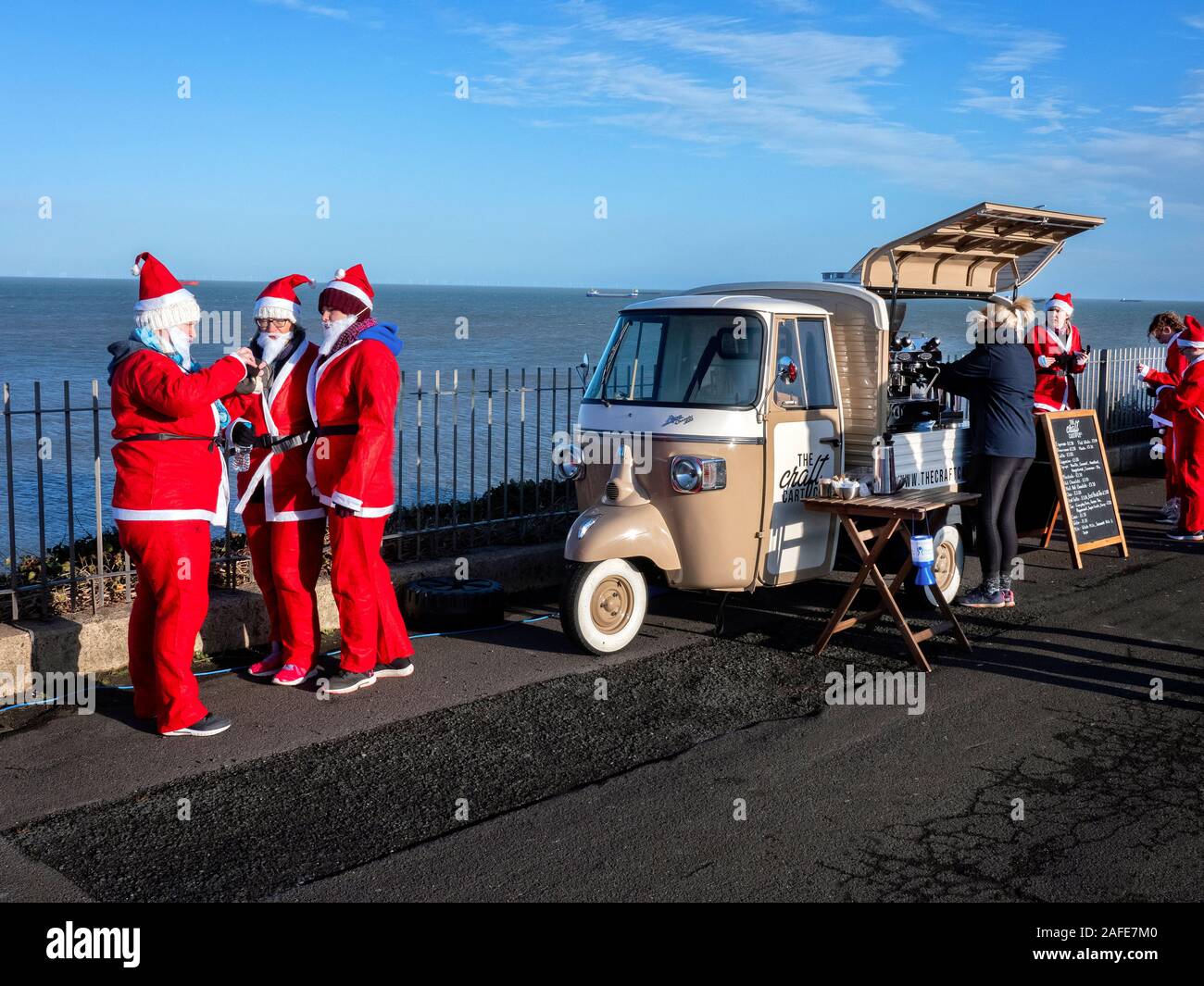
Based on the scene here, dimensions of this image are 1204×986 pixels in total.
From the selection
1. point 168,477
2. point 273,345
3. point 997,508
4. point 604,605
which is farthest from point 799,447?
point 168,477

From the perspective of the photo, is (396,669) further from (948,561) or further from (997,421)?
(997,421)

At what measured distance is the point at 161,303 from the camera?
6027mm

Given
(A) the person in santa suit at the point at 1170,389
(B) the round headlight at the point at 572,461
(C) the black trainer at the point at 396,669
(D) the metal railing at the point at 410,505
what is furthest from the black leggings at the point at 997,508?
(C) the black trainer at the point at 396,669

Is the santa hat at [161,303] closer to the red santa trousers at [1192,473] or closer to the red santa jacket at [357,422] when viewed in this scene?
the red santa jacket at [357,422]

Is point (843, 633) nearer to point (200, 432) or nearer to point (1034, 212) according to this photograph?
point (1034, 212)

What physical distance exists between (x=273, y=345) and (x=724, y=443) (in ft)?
8.98

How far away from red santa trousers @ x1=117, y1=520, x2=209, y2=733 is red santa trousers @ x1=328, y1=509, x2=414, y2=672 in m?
0.82

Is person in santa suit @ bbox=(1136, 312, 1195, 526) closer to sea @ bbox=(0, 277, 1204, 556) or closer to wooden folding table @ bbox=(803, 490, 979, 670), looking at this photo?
sea @ bbox=(0, 277, 1204, 556)

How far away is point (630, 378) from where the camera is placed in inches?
324

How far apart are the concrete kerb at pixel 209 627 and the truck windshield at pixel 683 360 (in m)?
1.79

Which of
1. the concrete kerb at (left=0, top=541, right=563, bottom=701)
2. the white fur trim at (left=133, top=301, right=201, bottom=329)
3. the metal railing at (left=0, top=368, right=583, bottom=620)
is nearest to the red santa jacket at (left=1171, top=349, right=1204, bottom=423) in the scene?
the metal railing at (left=0, top=368, right=583, bottom=620)

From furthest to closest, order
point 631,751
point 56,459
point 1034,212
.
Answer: point 56,459 → point 1034,212 → point 631,751
